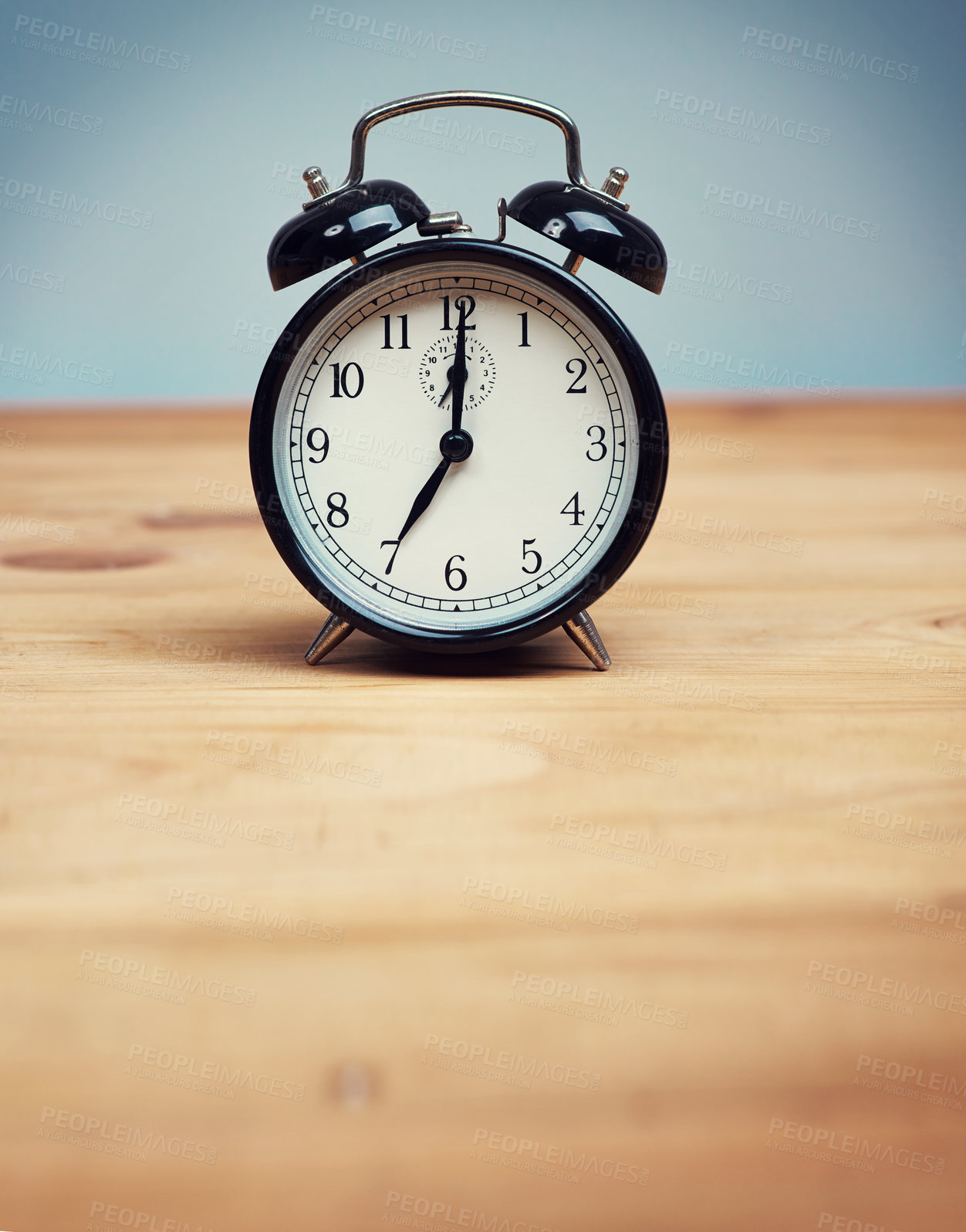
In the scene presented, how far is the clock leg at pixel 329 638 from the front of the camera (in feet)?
3.58

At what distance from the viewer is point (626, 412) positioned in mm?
1050

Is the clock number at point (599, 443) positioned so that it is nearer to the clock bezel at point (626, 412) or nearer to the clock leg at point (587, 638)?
the clock bezel at point (626, 412)

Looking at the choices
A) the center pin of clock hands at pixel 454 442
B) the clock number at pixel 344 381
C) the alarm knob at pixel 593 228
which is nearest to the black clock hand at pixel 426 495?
the center pin of clock hands at pixel 454 442

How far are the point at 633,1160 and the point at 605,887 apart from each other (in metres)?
0.18

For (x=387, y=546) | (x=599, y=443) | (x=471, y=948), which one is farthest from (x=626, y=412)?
→ (x=471, y=948)

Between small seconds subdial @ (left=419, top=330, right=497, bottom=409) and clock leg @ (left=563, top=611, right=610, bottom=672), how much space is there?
228 mm

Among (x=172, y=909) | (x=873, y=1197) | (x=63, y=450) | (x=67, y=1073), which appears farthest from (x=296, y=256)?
(x=63, y=450)

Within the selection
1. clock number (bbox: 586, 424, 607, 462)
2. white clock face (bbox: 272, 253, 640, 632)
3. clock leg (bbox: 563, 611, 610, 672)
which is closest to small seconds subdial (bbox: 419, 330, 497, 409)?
white clock face (bbox: 272, 253, 640, 632)

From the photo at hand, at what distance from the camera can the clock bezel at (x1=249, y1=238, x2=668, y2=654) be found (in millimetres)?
1020

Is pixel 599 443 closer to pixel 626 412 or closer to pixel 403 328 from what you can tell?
pixel 626 412

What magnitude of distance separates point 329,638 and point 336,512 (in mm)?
122

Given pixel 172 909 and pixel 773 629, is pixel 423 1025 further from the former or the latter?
pixel 773 629

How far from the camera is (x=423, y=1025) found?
2.62 ft

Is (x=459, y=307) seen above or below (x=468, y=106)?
below
